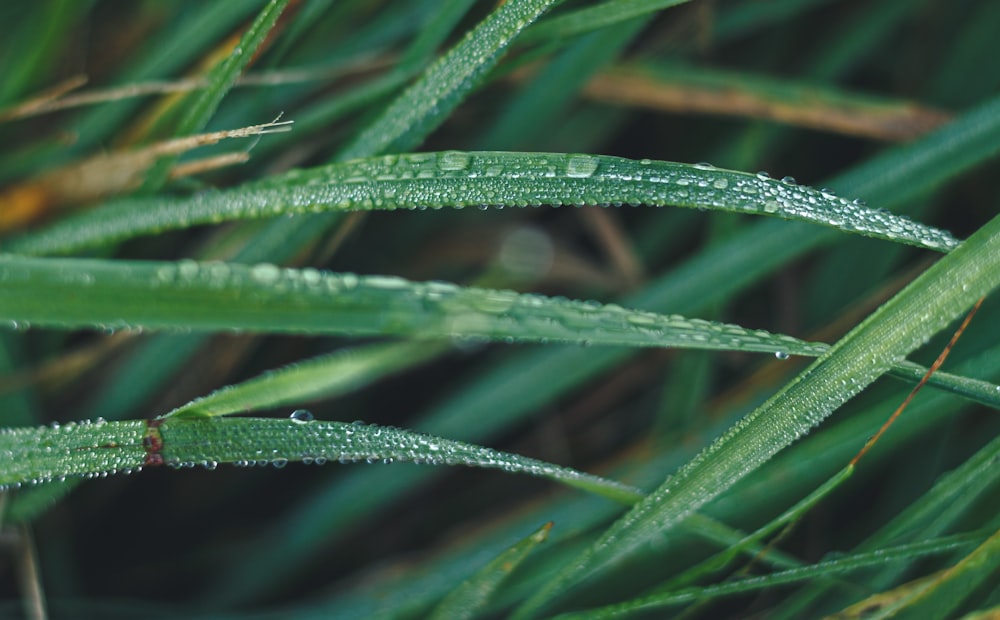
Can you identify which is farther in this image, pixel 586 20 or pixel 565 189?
pixel 586 20

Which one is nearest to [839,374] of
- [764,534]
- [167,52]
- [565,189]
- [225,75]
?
[764,534]

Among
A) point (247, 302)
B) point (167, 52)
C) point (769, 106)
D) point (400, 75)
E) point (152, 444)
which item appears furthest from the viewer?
point (769, 106)

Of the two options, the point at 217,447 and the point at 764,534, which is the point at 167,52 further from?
the point at 764,534

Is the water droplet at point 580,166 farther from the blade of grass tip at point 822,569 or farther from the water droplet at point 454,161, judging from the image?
the blade of grass tip at point 822,569

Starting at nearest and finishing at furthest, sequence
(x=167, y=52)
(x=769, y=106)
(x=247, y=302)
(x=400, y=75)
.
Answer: (x=247, y=302) < (x=400, y=75) < (x=167, y=52) < (x=769, y=106)

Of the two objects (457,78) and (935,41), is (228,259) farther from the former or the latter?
(935,41)

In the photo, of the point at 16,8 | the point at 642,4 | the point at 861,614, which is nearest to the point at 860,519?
the point at 861,614

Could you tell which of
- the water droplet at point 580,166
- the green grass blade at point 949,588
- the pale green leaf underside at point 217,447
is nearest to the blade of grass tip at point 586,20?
the water droplet at point 580,166
